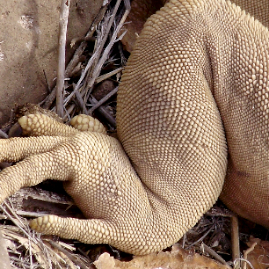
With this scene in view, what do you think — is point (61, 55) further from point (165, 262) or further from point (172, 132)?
point (165, 262)

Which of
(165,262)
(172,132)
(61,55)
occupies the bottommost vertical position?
(165,262)

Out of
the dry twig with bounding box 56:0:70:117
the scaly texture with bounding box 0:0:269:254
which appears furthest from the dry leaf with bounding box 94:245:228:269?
the dry twig with bounding box 56:0:70:117

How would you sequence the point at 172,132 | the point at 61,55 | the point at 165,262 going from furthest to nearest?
the point at 61,55 < the point at 165,262 < the point at 172,132

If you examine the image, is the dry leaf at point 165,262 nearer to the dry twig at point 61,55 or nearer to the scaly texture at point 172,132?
the scaly texture at point 172,132

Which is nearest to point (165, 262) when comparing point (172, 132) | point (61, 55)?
point (172, 132)

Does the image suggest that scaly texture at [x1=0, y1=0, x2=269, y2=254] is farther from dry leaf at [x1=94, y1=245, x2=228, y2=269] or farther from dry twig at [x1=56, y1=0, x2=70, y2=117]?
dry twig at [x1=56, y1=0, x2=70, y2=117]

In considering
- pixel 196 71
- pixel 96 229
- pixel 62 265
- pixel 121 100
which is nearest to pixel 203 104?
pixel 196 71

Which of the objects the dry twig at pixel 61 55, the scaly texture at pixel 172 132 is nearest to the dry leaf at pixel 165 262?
the scaly texture at pixel 172 132

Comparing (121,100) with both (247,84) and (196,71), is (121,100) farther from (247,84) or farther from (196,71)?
(247,84)

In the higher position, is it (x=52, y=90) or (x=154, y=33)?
(x=154, y=33)
